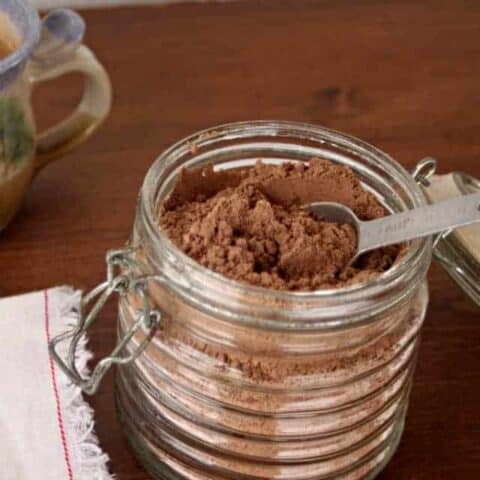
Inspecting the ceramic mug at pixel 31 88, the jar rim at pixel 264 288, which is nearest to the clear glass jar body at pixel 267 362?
the jar rim at pixel 264 288

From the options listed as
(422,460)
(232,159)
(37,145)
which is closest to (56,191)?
(37,145)

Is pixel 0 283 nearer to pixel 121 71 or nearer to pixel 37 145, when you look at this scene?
pixel 37 145

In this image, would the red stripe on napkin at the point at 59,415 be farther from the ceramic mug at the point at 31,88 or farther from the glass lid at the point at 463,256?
the glass lid at the point at 463,256

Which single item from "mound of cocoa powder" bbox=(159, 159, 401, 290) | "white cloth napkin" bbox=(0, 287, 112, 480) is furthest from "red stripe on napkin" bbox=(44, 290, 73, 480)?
"mound of cocoa powder" bbox=(159, 159, 401, 290)

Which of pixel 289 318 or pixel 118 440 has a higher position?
pixel 289 318

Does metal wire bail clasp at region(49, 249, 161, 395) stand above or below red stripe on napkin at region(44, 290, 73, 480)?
above

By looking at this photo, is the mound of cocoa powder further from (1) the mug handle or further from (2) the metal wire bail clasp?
(1) the mug handle

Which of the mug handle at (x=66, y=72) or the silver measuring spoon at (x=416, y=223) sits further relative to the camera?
the mug handle at (x=66, y=72)
